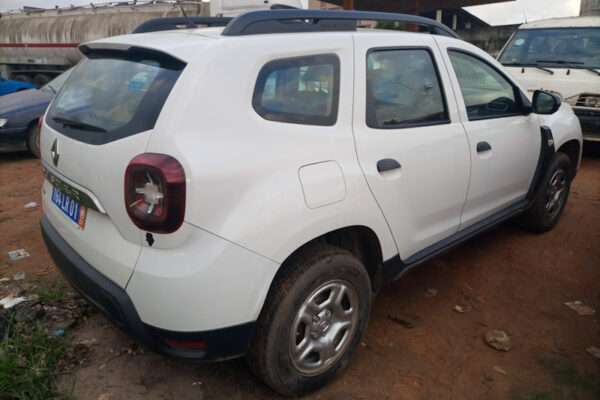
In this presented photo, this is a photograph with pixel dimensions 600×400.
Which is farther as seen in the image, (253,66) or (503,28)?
(503,28)

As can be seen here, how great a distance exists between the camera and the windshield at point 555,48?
656 centimetres

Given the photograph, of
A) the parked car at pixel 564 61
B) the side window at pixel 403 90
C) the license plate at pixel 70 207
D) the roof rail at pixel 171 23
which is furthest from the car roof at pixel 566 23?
the license plate at pixel 70 207

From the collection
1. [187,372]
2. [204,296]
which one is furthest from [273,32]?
[187,372]

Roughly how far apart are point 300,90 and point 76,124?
1.06 metres

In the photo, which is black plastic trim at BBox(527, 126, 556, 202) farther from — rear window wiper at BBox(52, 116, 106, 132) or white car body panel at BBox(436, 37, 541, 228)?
rear window wiper at BBox(52, 116, 106, 132)

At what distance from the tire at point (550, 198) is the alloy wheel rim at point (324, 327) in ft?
7.77

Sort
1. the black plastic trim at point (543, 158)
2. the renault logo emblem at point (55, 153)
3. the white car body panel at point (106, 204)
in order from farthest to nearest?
1. the black plastic trim at point (543, 158)
2. the renault logo emblem at point (55, 153)
3. the white car body panel at point (106, 204)

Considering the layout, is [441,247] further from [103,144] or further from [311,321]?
[103,144]

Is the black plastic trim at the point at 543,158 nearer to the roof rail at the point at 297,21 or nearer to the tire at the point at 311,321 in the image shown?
the roof rail at the point at 297,21

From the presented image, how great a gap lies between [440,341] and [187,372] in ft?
4.75

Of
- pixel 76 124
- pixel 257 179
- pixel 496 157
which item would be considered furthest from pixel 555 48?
pixel 76 124

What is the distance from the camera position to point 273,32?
2.22m

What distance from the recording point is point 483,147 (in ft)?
10.2

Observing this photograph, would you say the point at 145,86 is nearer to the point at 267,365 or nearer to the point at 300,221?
the point at 300,221
